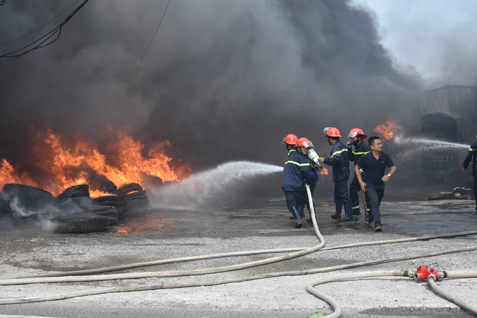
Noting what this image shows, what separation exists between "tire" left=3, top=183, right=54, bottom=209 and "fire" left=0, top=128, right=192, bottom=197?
3.88m

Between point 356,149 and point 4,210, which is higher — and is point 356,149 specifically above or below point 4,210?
above

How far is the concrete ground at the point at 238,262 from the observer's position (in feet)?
9.23

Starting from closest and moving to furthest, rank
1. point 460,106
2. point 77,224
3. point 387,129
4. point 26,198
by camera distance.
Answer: point 77,224 → point 26,198 → point 460,106 → point 387,129

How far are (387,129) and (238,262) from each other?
22.9 m

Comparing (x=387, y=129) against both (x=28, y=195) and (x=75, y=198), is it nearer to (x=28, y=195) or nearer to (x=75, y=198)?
(x=75, y=198)

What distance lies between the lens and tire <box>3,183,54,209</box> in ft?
30.6

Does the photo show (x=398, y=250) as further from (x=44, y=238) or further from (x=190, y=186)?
(x=190, y=186)

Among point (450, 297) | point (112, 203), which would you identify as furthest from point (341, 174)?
point (112, 203)

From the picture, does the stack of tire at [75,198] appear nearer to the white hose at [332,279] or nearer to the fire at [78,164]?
the fire at [78,164]

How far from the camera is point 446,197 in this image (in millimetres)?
11570

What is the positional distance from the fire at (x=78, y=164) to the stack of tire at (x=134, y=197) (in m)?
2.30

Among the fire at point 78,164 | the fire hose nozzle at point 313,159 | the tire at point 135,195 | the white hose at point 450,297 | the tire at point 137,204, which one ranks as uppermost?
the fire at point 78,164

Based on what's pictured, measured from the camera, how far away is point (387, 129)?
24.7 metres

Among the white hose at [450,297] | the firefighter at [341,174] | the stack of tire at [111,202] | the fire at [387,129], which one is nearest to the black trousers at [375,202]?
the firefighter at [341,174]
